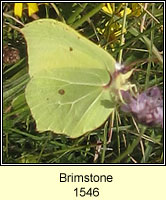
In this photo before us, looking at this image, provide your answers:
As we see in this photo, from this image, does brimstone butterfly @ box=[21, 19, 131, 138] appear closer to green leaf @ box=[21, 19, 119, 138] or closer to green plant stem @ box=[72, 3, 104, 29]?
green leaf @ box=[21, 19, 119, 138]

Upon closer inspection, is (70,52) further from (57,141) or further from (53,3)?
(57,141)

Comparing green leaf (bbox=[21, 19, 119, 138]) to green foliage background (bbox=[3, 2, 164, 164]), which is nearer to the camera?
green leaf (bbox=[21, 19, 119, 138])

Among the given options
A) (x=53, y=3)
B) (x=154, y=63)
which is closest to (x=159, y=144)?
(x=154, y=63)

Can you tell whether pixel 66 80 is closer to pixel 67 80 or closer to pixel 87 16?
pixel 67 80

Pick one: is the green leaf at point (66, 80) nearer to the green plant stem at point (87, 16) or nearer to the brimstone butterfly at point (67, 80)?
the brimstone butterfly at point (67, 80)

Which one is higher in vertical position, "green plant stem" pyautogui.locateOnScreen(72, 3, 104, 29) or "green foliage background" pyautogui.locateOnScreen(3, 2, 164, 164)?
"green plant stem" pyautogui.locateOnScreen(72, 3, 104, 29)

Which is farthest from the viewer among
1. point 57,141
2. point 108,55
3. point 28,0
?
point 57,141

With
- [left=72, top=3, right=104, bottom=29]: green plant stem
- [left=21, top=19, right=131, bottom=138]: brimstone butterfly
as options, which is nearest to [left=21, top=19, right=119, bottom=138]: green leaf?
[left=21, top=19, right=131, bottom=138]: brimstone butterfly
